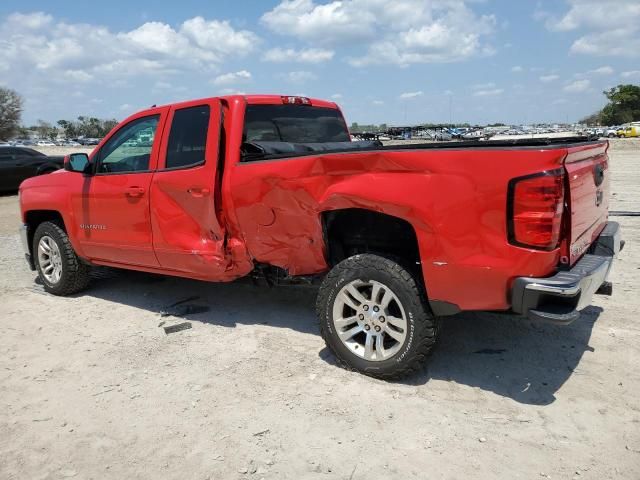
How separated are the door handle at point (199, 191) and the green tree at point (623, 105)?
87.6 m

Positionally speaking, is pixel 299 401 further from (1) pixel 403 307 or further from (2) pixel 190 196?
(2) pixel 190 196

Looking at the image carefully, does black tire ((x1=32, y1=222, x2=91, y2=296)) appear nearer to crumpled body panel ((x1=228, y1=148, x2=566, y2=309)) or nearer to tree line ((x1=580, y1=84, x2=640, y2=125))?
crumpled body panel ((x1=228, y1=148, x2=566, y2=309))

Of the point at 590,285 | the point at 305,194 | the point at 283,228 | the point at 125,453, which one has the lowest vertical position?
the point at 125,453

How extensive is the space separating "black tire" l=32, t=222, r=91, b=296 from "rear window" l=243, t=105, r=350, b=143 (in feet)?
8.67

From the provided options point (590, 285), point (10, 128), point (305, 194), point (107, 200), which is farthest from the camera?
point (10, 128)

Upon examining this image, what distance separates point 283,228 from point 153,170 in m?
1.58

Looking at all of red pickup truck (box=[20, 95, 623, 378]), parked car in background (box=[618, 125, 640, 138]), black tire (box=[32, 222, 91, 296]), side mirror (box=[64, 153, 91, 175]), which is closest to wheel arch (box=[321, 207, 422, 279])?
red pickup truck (box=[20, 95, 623, 378])

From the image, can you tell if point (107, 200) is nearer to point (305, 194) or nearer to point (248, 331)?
point (248, 331)

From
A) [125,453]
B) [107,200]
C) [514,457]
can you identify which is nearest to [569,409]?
[514,457]

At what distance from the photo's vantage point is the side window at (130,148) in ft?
16.5

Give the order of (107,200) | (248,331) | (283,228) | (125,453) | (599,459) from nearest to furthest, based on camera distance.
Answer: (599,459) < (125,453) < (283,228) < (248,331) < (107,200)

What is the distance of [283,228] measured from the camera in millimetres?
4051

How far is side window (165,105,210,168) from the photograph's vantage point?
456 centimetres

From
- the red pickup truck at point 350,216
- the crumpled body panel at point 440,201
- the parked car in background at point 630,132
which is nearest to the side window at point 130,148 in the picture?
the red pickup truck at point 350,216
